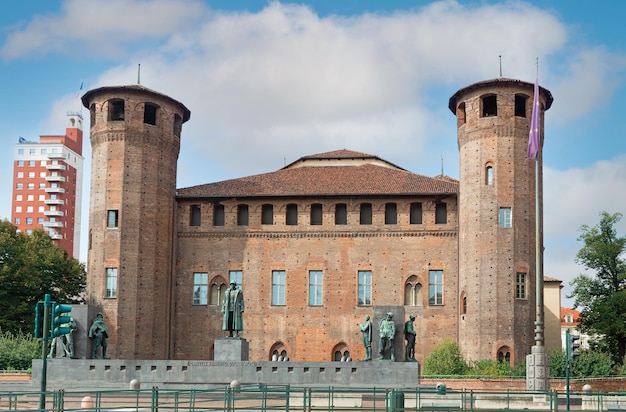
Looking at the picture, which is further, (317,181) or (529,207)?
(317,181)

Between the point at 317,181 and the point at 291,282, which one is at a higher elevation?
the point at 317,181

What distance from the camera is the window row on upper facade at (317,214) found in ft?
162

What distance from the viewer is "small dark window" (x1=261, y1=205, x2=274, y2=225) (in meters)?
50.7

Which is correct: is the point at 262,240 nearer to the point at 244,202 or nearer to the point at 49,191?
the point at 244,202

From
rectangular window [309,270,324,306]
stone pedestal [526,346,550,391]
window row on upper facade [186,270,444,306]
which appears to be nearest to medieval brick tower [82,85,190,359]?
window row on upper facade [186,270,444,306]

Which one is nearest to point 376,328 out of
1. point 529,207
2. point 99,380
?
point 99,380

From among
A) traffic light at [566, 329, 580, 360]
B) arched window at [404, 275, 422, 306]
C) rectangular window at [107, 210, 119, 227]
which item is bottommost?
traffic light at [566, 329, 580, 360]

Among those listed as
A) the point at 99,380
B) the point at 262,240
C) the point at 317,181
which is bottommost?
the point at 99,380

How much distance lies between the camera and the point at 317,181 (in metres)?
51.7

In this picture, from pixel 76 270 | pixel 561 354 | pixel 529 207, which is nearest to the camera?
pixel 561 354

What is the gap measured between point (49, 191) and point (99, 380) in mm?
76661

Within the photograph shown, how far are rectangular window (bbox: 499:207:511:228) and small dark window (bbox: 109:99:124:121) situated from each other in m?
21.2

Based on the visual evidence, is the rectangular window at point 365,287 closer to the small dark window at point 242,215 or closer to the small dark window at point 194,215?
the small dark window at point 242,215

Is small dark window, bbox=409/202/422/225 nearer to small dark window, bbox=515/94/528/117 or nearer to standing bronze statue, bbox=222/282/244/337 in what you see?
small dark window, bbox=515/94/528/117
